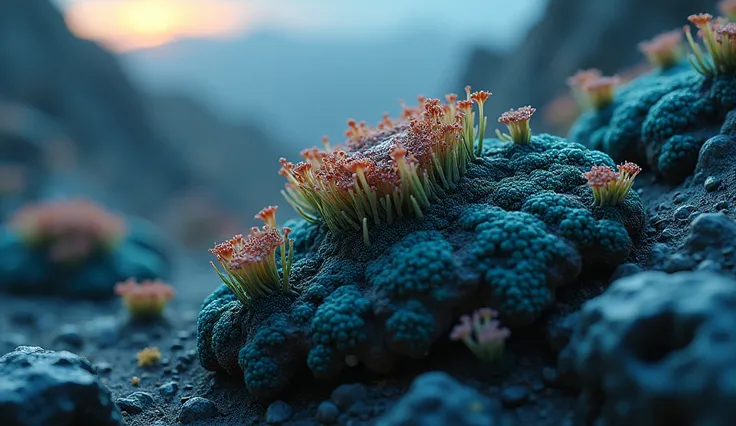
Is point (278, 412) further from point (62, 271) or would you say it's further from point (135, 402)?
point (62, 271)

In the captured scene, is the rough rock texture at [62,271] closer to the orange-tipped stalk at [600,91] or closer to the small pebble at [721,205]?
the orange-tipped stalk at [600,91]

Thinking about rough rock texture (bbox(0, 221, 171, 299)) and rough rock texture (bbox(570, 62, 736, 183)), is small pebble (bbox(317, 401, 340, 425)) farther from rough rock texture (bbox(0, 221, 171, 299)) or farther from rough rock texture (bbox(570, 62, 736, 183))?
rough rock texture (bbox(0, 221, 171, 299))

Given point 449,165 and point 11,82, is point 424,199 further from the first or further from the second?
point 11,82

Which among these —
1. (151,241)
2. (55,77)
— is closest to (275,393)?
(151,241)

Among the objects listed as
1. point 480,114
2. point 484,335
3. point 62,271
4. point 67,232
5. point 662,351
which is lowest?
point 662,351

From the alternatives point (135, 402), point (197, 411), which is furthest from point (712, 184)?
point (135, 402)

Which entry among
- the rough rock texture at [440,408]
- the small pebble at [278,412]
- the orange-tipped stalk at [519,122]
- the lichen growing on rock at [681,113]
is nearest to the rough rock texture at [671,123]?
the lichen growing on rock at [681,113]

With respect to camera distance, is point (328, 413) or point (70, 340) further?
point (70, 340)
